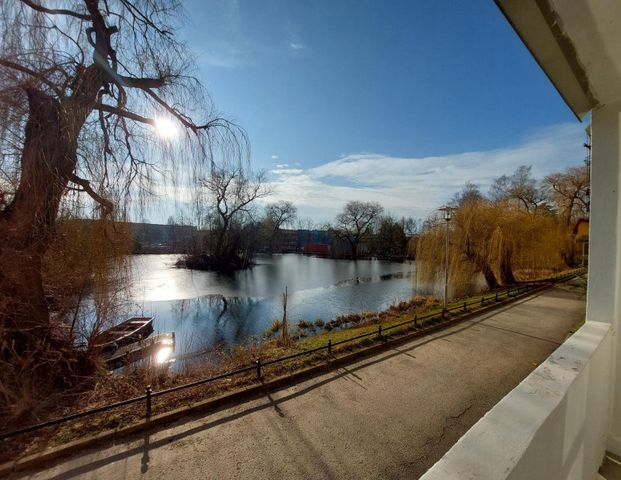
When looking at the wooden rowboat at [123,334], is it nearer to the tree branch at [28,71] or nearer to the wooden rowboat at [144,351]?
the wooden rowboat at [144,351]

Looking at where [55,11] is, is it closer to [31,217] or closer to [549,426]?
[31,217]

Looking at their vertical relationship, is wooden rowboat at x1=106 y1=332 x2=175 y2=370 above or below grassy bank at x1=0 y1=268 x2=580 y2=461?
below

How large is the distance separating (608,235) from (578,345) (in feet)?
3.17

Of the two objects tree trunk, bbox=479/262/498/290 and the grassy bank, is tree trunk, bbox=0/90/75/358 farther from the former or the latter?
tree trunk, bbox=479/262/498/290

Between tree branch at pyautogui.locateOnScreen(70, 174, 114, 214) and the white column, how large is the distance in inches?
232

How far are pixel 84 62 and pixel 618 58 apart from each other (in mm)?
5860

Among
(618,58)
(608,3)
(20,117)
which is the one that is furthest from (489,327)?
(20,117)

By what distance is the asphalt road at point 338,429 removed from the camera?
2938 millimetres

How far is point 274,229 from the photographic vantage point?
56.2 meters

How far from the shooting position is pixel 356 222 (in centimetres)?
5269

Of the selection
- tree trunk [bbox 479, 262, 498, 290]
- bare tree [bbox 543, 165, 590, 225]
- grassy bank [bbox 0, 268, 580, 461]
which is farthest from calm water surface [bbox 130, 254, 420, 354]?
bare tree [bbox 543, 165, 590, 225]

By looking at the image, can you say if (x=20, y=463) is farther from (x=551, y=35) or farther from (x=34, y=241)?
(x=551, y=35)

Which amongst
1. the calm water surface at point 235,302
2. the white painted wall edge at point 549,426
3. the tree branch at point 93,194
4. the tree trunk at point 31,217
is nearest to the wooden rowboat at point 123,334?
the calm water surface at point 235,302

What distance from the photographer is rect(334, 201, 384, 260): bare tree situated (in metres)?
52.5
